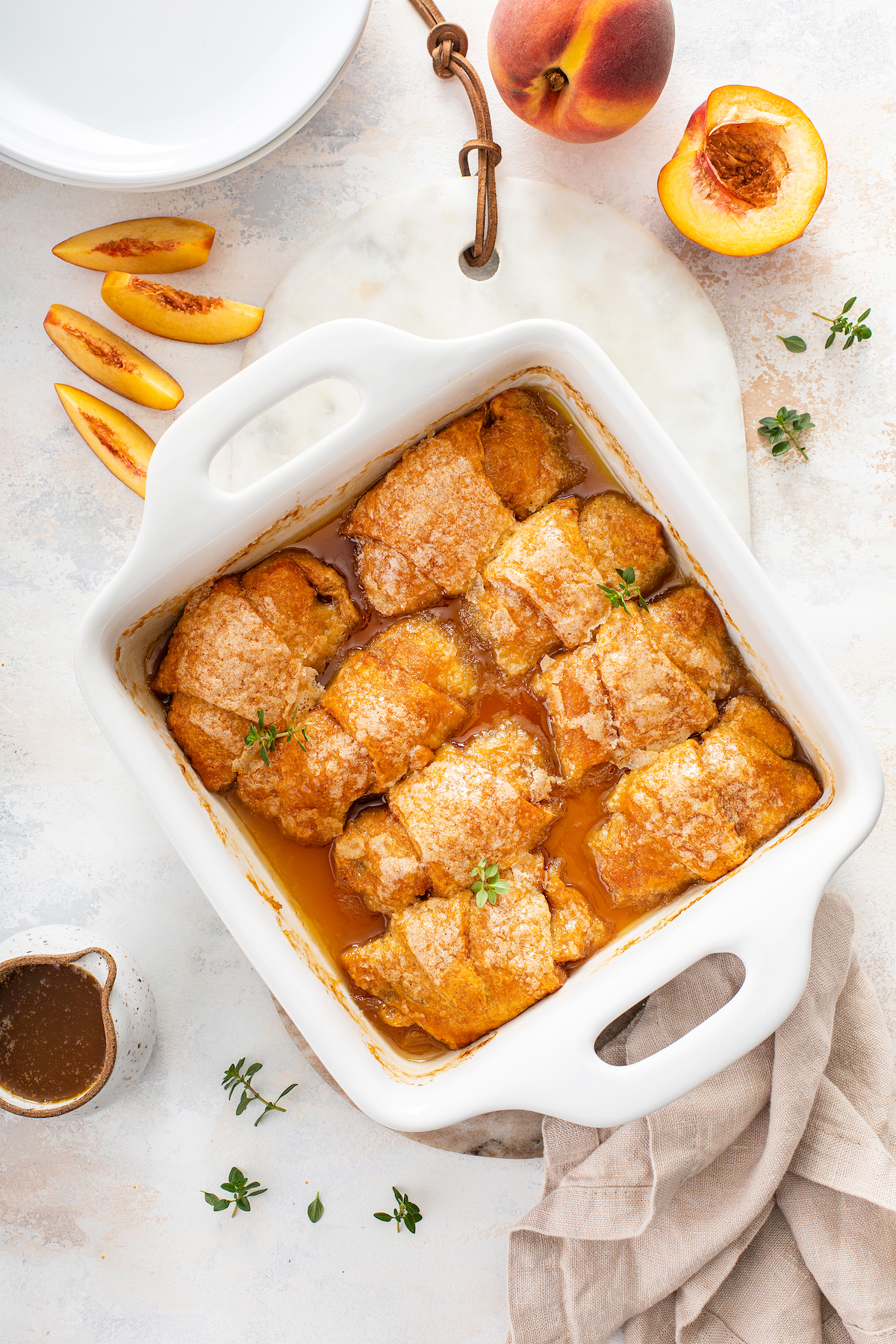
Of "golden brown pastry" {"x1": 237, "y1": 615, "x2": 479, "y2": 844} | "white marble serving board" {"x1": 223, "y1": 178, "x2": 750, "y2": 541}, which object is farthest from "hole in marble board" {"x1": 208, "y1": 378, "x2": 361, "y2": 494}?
"golden brown pastry" {"x1": 237, "y1": 615, "x2": 479, "y2": 844}

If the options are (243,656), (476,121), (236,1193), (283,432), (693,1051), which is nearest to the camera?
(693,1051)

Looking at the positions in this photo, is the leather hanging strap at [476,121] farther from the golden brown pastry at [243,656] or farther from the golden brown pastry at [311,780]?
the golden brown pastry at [311,780]

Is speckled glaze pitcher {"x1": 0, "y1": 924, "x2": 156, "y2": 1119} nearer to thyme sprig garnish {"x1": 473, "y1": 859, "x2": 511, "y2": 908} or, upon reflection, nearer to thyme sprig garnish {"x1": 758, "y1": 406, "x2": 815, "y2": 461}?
thyme sprig garnish {"x1": 473, "y1": 859, "x2": 511, "y2": 908}

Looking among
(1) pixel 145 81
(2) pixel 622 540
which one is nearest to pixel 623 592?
(2) pixel 622 540

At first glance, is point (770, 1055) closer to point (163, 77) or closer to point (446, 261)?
point (446, 261)

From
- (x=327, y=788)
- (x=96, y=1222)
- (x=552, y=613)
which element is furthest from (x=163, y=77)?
(x=96, y=1222)

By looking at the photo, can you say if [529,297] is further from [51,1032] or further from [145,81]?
[51,1032]
